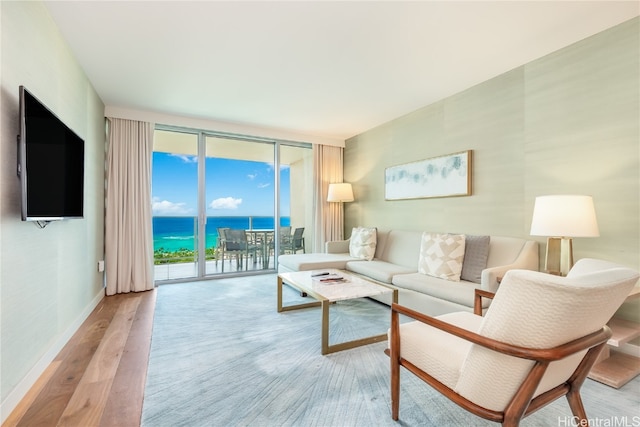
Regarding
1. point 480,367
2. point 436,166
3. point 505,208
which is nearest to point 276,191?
point 436,166

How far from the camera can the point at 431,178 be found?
3801mm

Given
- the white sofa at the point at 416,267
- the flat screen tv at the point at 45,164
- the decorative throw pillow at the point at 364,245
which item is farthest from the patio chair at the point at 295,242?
the flat screen tv at the point at 45,164

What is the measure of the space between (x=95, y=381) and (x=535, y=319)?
2407 millimetres

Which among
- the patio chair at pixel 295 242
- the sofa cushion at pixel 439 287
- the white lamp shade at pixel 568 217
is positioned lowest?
the sofa cushion at pixel 439 287

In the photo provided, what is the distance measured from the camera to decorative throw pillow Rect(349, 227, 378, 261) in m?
4.13

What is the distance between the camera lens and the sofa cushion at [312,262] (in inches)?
149

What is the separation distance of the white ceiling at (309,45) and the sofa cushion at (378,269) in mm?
2087

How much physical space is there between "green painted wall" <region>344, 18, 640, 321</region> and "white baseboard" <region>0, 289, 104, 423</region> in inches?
152

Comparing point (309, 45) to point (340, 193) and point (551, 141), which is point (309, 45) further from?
point (340, 193)

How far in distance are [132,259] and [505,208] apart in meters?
4.59

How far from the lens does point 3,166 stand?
1.52 metres

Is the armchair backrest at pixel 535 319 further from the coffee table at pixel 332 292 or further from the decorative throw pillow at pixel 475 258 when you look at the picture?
the decorative throw pillow at pixel 475 258

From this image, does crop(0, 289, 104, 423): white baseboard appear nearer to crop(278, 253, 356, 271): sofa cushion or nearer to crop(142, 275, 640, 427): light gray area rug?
crop(142, 275, 640, 427): light gray area rug

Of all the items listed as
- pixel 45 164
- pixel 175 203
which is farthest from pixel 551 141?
pixel 175 203
